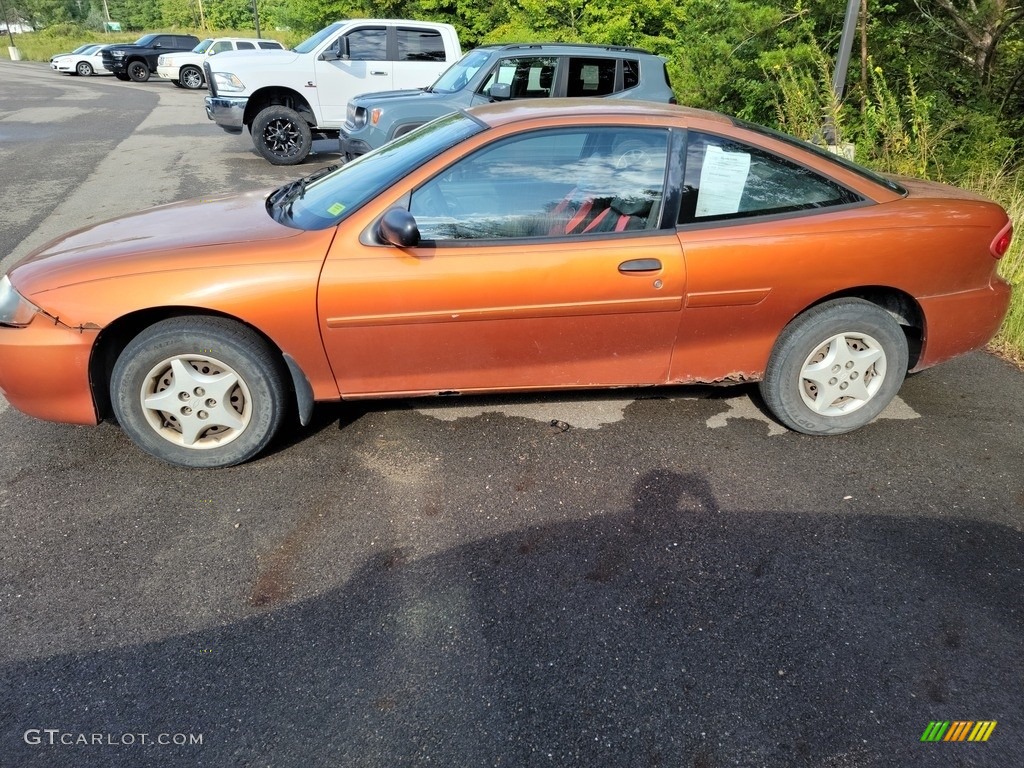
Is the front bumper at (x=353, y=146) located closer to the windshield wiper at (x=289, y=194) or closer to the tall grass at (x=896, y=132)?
the windshield wiper at (x=289, y=194)

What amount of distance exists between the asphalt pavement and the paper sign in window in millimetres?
1122

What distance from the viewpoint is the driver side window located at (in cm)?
323

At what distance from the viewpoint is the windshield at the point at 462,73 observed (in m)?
8.59

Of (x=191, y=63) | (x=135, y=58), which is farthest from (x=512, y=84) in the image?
(x=135, y=58)

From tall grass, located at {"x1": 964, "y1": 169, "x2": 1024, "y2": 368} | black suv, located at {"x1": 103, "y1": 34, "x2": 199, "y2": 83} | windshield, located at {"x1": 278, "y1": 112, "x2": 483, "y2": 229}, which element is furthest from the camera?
black suv, located at {"x1": 103, "y1": 34, "x2": 199, "y2": 83}

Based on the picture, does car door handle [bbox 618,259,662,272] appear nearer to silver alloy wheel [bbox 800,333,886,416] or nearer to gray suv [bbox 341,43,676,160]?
silver alloy wheel [bbox 800,333,886,416]

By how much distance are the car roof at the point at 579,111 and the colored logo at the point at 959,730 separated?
2.66 metres

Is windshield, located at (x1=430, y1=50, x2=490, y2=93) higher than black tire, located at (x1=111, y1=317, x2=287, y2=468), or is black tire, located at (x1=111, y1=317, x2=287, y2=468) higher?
windshield, located at (x1=430, y1=50, x2=490, y2=93)

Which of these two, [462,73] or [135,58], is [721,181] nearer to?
[462,73]

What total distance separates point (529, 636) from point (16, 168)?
1135 centimetres

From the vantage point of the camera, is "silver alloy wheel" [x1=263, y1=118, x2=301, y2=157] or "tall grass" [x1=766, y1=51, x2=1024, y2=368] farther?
"silver alloy wheel" [x1=263, y1=118, x2=301, y2=157]

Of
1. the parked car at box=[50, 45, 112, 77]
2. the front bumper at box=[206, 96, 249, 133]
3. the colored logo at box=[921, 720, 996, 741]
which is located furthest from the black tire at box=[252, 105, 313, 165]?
the parked car at box=[50, 45, 112, 77]

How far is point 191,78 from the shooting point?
1022 inches

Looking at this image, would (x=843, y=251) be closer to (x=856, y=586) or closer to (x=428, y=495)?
(x=856, y=586)
